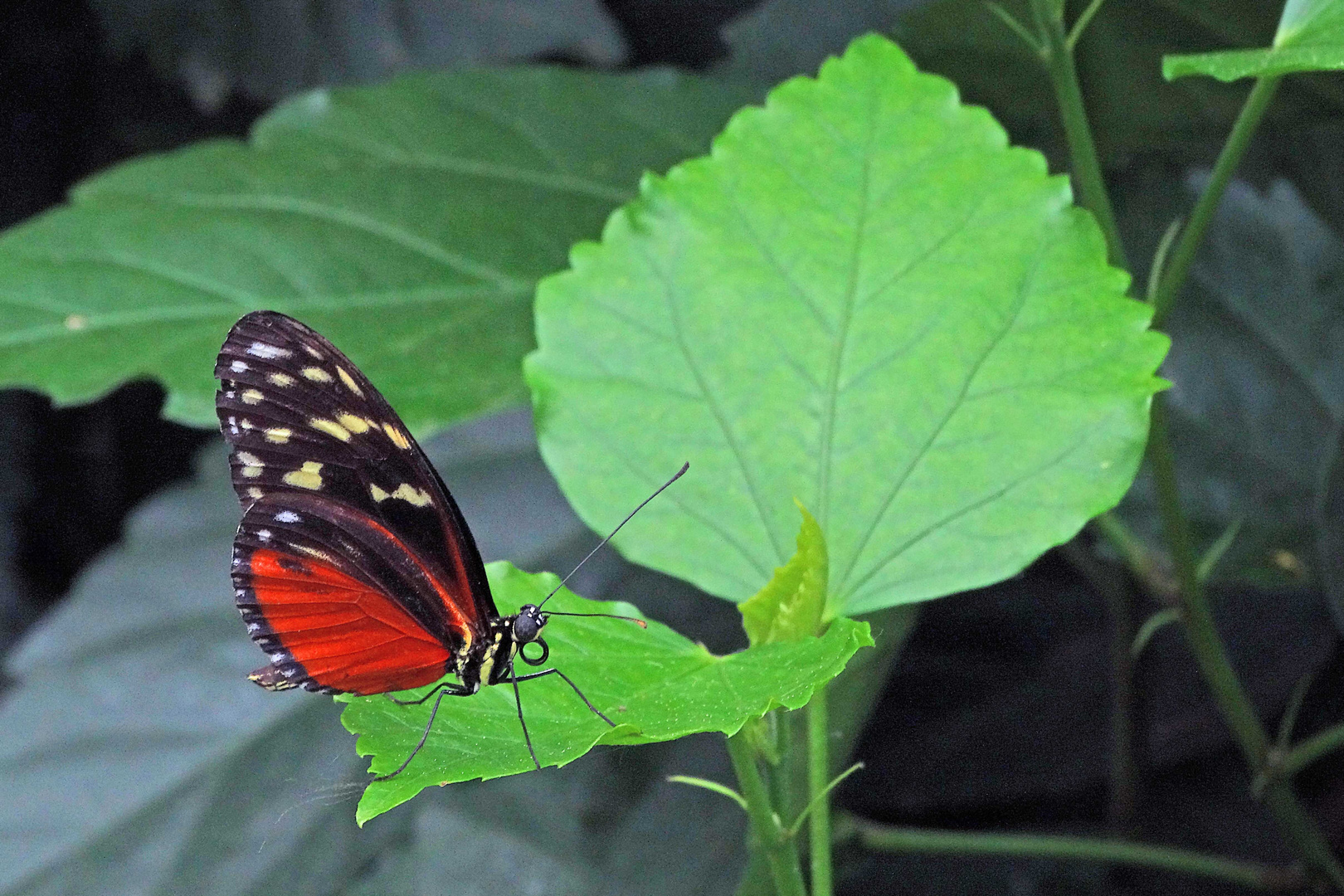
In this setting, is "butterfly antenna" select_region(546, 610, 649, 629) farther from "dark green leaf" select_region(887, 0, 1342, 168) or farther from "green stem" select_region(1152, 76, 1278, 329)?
"dark green leaf" select_region(887, 0, 1342, 168)

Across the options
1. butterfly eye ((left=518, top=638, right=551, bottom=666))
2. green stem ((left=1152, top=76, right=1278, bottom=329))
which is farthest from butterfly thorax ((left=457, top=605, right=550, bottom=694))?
green stem ((left=1152, top=76, right=1278, bottom=329))

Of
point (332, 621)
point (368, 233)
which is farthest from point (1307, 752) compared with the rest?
point (368, 233)

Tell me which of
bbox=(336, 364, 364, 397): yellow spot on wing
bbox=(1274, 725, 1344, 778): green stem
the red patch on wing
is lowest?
bbox=(1274, 725, 1344, 778): green stem

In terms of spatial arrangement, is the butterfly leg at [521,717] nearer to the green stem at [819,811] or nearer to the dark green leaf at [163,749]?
the green stem at [819,811]

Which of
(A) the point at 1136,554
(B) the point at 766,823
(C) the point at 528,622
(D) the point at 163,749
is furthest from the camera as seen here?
(D) the point at 163,749

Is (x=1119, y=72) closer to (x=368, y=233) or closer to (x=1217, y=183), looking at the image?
(x=1217, y=183)

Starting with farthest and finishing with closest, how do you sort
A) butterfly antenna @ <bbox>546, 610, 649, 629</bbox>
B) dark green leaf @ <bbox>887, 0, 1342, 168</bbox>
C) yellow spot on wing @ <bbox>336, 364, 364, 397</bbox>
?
dark green leaf @ <bbox>887, 0, 1342, 168</bbox>, yellow spot on wing @ <bbox>336, 364, 364, 397</bbox>, butterfly antenna @ <bbox>546, 610, 649, 629</bbox>

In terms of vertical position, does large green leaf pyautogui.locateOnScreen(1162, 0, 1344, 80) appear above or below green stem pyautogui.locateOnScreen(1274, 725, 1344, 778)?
above
